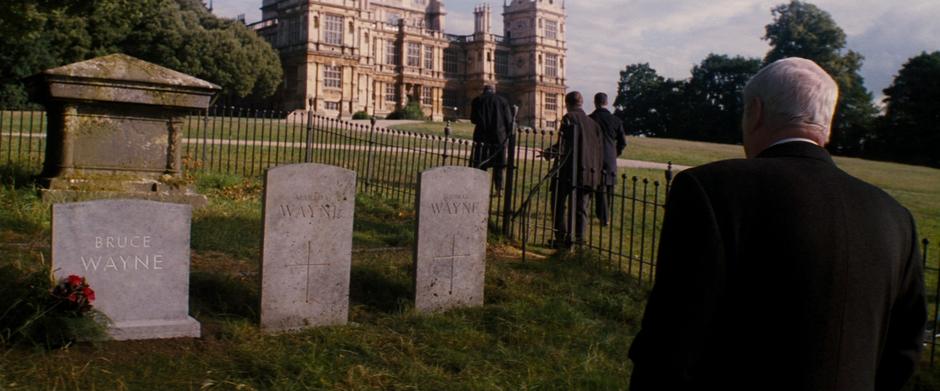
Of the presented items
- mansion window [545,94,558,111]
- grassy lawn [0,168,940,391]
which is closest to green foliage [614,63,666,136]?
mansion window [545,94,558,111]

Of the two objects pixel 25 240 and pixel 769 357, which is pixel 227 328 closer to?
pixel 25 240

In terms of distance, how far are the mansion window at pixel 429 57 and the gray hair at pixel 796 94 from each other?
74623 millimetres

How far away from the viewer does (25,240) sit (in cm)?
778

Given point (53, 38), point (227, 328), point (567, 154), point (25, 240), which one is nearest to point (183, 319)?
point (227, 328)

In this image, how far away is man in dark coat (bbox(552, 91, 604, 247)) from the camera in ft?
30.2

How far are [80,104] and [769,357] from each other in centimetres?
949

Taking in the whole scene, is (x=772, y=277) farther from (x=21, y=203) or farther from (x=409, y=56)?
(x=409, y=56)

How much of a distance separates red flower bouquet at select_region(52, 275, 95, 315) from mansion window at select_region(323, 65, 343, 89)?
5959cm

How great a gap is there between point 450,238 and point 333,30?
6006cm

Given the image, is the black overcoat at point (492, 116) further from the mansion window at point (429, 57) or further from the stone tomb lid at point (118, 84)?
the mansion window at point (429, 57)

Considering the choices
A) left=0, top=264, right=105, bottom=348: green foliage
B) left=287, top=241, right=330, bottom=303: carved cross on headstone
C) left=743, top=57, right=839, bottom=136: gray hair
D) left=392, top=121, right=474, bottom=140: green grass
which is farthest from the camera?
left=392, top=121, right=474, bottom=140: green grass

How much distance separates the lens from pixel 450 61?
79625mm

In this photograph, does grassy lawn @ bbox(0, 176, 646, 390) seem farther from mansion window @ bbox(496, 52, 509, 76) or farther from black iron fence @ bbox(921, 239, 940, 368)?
mansion window @ bbox(496, 52, 509, 76)

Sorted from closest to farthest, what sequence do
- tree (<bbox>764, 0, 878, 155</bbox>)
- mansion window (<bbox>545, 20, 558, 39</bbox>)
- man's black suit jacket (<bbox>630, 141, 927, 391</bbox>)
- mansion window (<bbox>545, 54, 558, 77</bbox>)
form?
man's black suit jacket (<bbox>630, 141, 927, 391</bbox>) → tree (<bbox>764, 0, 878, 155</bbox>) → mansion window (<bbox>545, 54, 558, 77</bbox>) → mansion window (<bbox>545, 20, 558, 39</bbox>)
